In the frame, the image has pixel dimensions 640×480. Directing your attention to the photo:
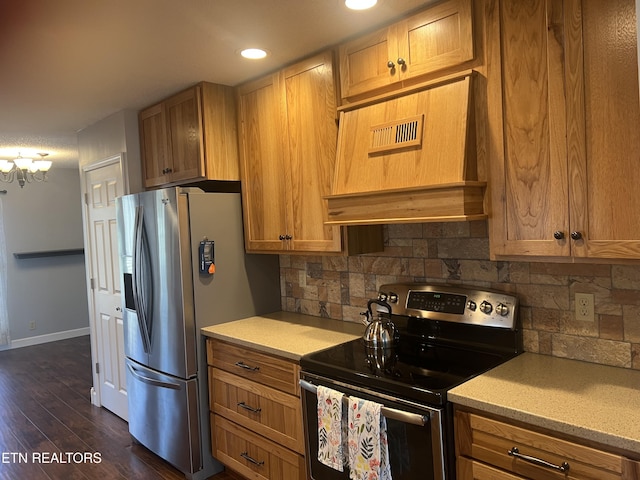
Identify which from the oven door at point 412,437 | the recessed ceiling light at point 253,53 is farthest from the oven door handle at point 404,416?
the recessed ceiling light at point 253,53

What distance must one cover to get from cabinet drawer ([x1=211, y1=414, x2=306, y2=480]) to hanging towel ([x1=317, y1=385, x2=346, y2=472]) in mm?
320

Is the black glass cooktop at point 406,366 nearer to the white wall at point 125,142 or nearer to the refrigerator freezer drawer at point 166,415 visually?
the refrigerator freezer drawer at point 166,415

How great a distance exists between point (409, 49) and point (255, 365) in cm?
163

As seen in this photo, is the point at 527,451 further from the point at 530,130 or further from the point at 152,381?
the point at 152,381

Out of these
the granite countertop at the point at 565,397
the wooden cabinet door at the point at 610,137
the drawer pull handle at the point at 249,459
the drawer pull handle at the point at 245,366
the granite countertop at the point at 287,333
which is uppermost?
the wooden cabinet door at the point at 610,137

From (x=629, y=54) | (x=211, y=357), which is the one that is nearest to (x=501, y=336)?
(x=629, y=54)

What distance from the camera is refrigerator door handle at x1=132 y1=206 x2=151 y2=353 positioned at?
292 cm

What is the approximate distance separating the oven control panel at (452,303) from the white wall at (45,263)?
5.60 meters

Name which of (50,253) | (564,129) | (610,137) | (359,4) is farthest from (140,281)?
(50,253)

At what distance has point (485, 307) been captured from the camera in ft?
6.80

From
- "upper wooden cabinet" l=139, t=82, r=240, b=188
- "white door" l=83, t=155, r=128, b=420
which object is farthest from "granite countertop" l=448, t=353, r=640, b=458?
"white door" l=83, t=155, r=128, b=420

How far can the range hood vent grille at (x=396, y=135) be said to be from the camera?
189cm
